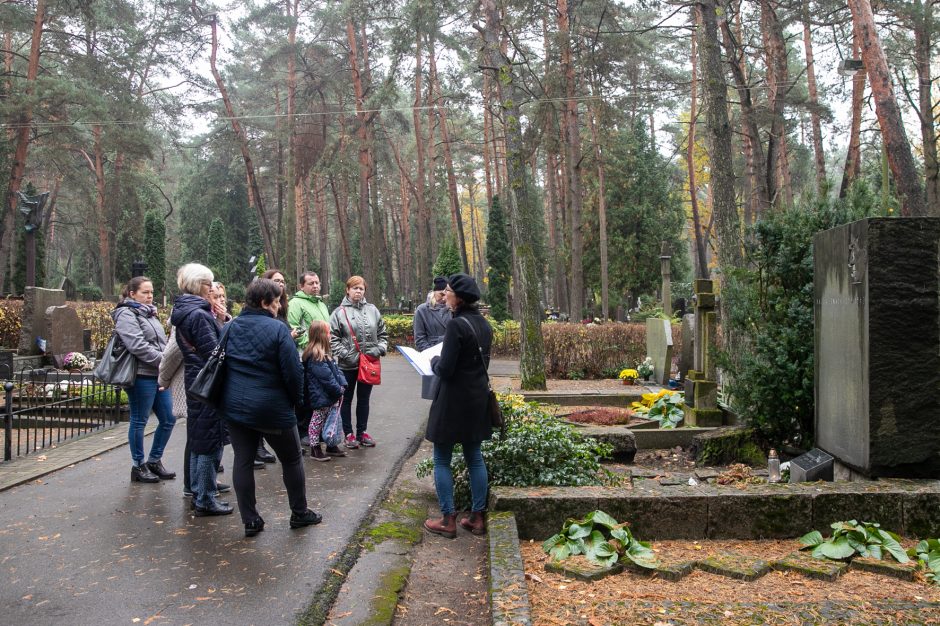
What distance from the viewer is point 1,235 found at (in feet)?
83.9

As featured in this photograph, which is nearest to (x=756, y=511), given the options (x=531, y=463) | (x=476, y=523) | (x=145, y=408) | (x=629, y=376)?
(x=531, y=463)

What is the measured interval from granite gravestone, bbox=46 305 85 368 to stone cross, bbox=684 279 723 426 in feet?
38.2

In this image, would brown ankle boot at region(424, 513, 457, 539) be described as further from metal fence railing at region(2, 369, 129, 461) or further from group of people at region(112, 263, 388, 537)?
metal fence railing at region(2, 369, 129, 461)

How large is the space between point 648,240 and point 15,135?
27475mm

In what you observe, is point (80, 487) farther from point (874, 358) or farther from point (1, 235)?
point (1, 235)

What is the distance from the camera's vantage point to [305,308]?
26.5ft

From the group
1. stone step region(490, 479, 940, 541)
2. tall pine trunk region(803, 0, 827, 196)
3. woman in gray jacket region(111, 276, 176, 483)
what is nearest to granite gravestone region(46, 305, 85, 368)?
woman in gray jacket region(111, 276, 176, 483)

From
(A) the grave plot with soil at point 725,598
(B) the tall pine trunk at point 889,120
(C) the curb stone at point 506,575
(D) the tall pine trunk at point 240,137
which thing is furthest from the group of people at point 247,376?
(D) the tall pine trunk at point 240,137

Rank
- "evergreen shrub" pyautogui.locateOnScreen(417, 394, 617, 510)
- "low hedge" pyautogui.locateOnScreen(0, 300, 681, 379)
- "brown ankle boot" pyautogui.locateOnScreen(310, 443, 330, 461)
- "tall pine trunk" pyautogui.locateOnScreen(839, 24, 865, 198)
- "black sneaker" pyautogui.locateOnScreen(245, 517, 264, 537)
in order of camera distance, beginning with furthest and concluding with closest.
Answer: "tall pine trunk" pyautogui.locateOnScreen(839, 24, 865, 198), "low hedge" pyautogui.locateOnScreen(0, 300, 681, 379), "brown ankle boot" pyautogui.locateOnScreen(310, 443, 330, 461), "evergreen shrub" pyautogui.locateOnScreen(417, 394, 617, 510), "black sneaker" pyautogui.locateOnScreen(245, 517, 264, 537)

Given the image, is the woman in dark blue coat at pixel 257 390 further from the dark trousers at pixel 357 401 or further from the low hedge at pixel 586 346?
the low hedge at pixel 586 346

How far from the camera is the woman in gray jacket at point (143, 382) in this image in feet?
21.5

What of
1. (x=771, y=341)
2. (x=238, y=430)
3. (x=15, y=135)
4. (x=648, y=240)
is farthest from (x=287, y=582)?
(x=648, y=240)

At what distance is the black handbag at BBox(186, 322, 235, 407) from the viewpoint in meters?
4.99

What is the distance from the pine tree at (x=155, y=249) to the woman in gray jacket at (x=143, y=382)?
36.5m
